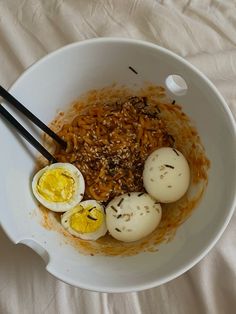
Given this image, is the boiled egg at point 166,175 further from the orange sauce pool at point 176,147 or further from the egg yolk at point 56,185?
the egg yolk at point 56,185

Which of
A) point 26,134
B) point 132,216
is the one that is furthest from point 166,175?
point 26,134

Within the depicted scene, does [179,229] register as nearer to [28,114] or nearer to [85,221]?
[85,221]

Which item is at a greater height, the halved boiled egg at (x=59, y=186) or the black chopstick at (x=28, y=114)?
the black chopstick at (x=28, y=114)

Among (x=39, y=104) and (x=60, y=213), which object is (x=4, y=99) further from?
(x=60, y=213)

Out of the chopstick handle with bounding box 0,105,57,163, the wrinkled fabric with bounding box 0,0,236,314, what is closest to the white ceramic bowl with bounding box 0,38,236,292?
the chopstick handle with bounding box 0,105,57,163

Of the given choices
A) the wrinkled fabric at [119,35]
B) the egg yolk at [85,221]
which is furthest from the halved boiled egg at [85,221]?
the wrinkled fabric at [119,35]

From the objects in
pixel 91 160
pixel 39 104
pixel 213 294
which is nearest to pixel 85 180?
pixel 91 160

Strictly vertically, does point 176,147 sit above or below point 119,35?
below
